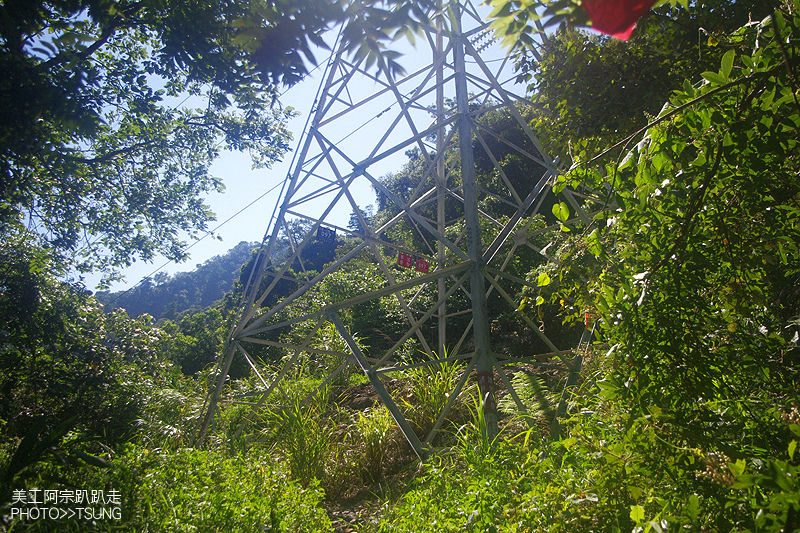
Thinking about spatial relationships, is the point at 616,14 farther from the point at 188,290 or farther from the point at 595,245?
the point at 188,290

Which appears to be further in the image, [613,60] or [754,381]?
[613,60]

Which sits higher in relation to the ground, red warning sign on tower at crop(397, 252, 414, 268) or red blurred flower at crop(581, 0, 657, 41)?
red blurred flower at crop(581, 0, 657, 41)

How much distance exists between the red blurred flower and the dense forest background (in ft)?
0.30

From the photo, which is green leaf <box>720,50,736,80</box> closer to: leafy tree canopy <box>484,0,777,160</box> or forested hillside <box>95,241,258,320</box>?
leafy tree canopy <box>484,0,777,160</box>

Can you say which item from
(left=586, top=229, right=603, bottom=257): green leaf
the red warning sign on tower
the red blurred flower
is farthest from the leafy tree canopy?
the red warning sign on tower

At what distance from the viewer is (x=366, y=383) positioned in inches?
294

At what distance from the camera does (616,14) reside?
103 centimetres

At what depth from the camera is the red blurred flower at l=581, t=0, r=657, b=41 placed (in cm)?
101

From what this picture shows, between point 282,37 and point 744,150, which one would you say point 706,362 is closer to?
point 744,150

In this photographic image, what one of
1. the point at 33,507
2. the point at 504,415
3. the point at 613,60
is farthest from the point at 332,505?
the point at 613,60

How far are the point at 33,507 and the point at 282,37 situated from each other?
10.2 ft

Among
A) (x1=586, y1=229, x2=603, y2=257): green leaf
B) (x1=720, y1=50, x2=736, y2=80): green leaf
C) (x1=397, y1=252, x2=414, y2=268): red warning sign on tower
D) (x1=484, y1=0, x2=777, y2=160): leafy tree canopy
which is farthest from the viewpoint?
(x1=397, y1=252, x2=414, y2=268): red warning sign on tower

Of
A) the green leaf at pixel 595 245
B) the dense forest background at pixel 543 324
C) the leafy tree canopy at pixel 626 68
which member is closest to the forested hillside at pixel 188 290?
the dense forest background at pixel 543 324

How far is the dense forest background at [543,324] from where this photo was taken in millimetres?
1613
